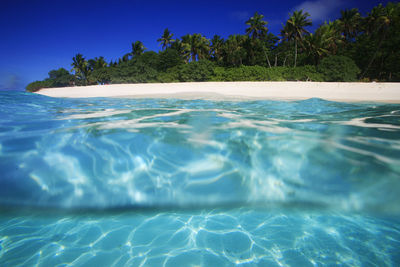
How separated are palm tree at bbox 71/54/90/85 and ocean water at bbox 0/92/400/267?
48935 millimetres

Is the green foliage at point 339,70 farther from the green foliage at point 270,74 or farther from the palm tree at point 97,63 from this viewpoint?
the palm tree at point 97,63

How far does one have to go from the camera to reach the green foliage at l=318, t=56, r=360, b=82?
706 inches

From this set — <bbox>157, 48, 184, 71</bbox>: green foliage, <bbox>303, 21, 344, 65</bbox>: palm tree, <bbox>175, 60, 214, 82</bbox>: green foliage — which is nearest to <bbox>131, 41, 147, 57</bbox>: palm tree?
<bbox>157, 48, 184, 71</bbox>: green foliage

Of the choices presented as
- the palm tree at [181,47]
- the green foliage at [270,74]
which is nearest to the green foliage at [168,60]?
the palm tree at [181,47]

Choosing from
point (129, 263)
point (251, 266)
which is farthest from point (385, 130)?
point (129, 263)

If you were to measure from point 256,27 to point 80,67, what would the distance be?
40.2m

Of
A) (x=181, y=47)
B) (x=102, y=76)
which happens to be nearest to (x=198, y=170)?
(x=102, y=76)

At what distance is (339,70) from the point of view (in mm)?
18156

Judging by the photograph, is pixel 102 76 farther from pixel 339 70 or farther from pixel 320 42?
pixel 320 42

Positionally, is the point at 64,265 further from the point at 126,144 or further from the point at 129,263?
the point at 126,144

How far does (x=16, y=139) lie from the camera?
2.51 m

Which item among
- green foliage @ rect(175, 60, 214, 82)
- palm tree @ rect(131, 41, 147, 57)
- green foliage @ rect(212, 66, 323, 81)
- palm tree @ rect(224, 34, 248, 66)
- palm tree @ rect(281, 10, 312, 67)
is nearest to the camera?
green foliage @ rect(212, 66, 323, 81)

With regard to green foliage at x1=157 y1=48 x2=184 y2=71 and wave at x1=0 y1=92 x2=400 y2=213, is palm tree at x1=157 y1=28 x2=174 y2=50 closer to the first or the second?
green foliage at x1=157 y1=48 x2=184 y2=71

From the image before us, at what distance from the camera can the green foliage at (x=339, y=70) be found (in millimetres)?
17938
